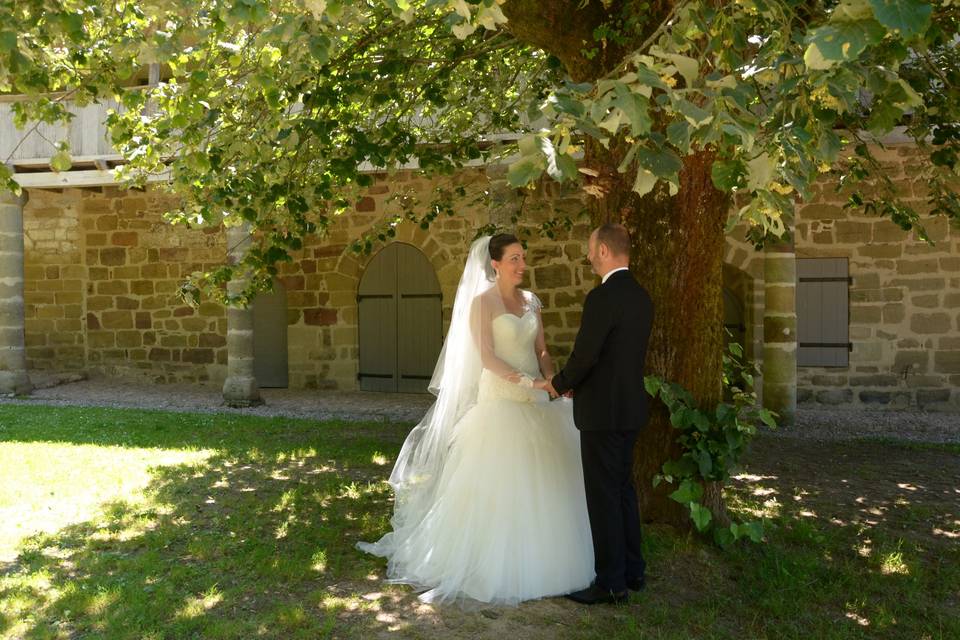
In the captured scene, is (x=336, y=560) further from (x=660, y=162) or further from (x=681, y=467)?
(x=660, y=162)

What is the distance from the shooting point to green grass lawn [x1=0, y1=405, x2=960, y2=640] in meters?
3.49

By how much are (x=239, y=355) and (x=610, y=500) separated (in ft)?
26.2

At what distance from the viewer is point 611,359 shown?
3574mm

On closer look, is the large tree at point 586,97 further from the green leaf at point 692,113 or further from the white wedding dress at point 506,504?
the white wedding dress at point 506,504

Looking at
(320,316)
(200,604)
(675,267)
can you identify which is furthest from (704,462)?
(320,316)

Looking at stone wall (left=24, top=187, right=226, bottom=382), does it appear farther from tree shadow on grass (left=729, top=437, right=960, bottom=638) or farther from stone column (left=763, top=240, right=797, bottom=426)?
tree shadow on grass (left=729, top=437, right=960, bottom=638)

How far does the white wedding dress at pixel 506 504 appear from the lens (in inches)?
147

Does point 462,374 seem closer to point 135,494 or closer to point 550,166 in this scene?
point 550,166

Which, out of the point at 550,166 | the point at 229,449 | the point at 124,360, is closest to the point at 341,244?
the point at 124,360

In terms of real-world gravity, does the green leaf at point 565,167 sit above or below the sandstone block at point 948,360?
above

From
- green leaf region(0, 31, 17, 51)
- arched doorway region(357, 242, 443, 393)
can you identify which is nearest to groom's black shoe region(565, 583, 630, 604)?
green leaf region(0, 31, 17, 51)

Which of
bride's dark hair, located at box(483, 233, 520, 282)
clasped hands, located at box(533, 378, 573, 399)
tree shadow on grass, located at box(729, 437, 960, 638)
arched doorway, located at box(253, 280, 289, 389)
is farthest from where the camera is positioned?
arched doorway, located at box(253, 280, 289, 389)

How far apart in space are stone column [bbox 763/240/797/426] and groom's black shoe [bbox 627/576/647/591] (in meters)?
5.69

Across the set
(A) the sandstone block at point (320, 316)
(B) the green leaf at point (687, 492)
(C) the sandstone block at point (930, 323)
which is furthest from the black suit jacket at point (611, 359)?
(A) the sandstone block at point (320, 316)
